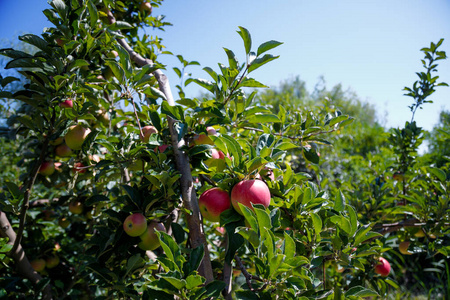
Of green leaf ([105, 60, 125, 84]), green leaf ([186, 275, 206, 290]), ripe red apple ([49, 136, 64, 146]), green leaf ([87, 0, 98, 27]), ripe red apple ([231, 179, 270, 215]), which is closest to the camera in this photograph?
green leaf ([186, 275, 206, 290])

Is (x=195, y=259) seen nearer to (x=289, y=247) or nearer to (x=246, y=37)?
(x=289, y=247)

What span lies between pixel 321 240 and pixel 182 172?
546 mm

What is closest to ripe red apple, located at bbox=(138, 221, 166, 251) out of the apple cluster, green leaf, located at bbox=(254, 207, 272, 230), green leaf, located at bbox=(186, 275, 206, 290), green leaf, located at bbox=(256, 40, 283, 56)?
the apple cluster

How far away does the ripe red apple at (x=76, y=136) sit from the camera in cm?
144

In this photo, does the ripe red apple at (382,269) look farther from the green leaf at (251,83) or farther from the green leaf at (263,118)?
the green leaf at (251,83)

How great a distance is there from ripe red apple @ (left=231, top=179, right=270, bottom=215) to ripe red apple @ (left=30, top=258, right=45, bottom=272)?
163 cm

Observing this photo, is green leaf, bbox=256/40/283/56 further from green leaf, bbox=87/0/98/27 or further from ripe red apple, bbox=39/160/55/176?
ripe red apple, bbox=39/160/55/176

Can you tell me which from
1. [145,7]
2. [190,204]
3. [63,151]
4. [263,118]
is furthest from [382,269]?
[145,7]

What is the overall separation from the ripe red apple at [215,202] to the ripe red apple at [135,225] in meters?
0.26

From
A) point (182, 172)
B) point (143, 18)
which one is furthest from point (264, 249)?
point (143, 18)

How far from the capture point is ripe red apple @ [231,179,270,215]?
828mm

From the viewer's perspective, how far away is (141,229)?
1.04 m

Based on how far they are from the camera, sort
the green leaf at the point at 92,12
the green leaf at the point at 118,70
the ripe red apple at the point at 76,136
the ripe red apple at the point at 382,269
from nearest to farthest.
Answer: the green leaf at the point at 118,70 → the green leaf at the point at 92,12 → the ripe red apple at the point at 76,136 → the ripe red apple at the point at 382,269

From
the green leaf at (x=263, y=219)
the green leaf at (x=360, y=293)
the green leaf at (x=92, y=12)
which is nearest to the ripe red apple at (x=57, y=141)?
the green leaf at (x=92, y=12)
